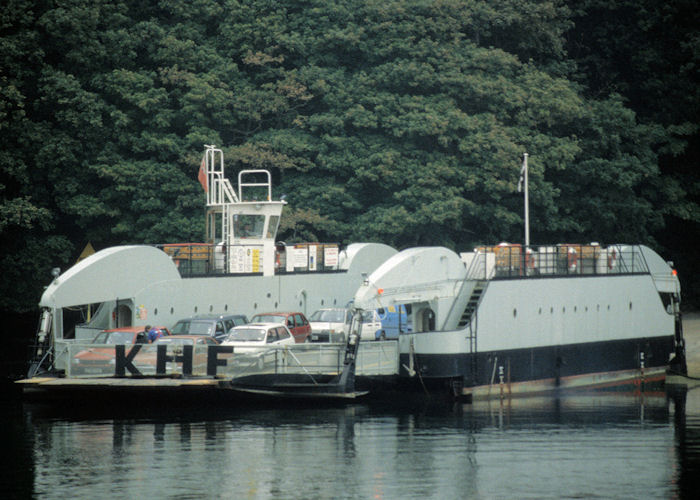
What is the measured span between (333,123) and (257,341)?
28.9 m

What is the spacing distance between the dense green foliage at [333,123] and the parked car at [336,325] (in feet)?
54.5

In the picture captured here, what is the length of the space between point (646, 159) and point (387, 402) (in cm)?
3335

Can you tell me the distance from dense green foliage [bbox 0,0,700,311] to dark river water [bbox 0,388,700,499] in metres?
24.8

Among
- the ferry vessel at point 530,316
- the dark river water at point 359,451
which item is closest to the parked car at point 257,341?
the dark river water at point 359,451

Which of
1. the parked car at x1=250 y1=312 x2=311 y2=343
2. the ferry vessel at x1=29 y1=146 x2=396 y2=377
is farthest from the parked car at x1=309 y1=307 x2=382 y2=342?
the ferry vessel at x1=29 y1=146 x2=396 y2=377

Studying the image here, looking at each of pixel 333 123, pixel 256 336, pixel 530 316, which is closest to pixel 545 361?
pixel 530 316

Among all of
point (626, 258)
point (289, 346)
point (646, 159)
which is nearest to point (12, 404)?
point (289, 346)

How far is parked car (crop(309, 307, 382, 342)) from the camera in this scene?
48.7m

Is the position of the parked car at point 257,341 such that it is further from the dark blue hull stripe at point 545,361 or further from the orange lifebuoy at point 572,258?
the orange lifebuoy at point 572,258

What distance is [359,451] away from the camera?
33.5 metres

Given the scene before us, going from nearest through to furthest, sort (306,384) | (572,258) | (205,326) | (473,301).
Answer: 1. (306,384)
2. (205,326)
3. (473,301)
4. (572,258)

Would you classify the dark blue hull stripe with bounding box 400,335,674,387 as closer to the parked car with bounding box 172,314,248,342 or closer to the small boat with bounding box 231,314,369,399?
the small boat with bounding box 231,314,369,399

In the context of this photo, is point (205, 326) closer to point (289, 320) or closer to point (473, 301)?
point (289, 320)

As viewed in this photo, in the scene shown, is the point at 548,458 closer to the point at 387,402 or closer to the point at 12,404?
the point at 387,402
